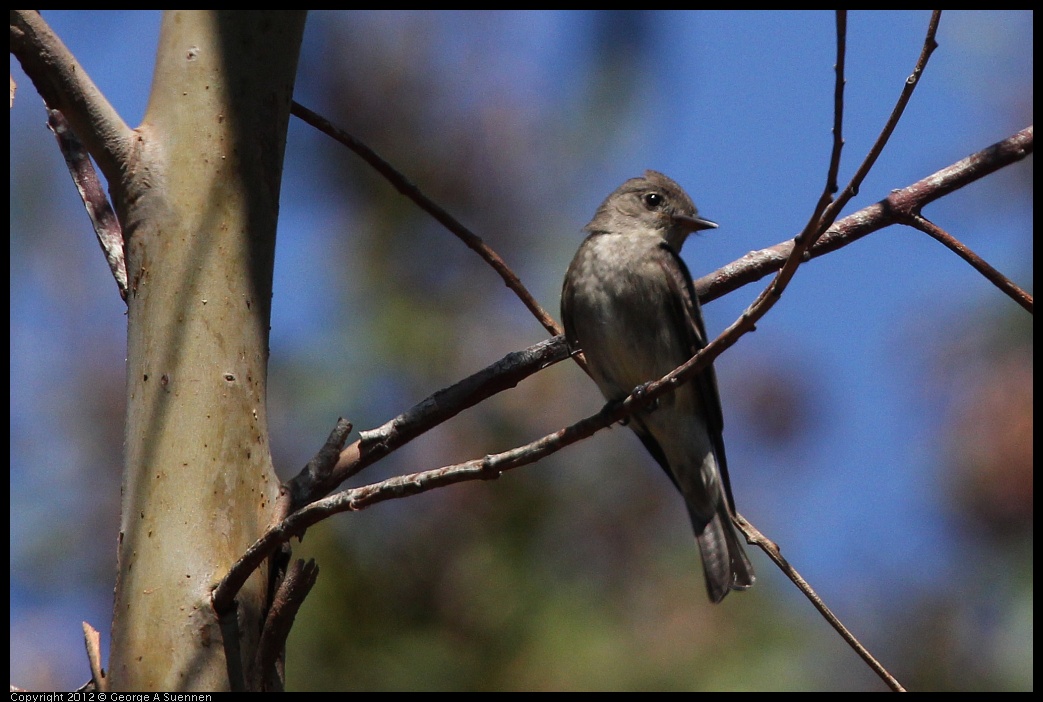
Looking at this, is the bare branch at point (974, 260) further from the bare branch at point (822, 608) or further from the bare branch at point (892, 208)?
the bare branch at point (822, 608)

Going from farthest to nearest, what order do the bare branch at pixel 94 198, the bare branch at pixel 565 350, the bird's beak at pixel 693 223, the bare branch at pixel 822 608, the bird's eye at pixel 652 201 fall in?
the bird's eye at pixel 652 201 → the bird's beak at pixel 693 223 → the bare branch at pixel 94 198 → the bare branch at pixel 565 350 → the bare branch at pixel 822 608

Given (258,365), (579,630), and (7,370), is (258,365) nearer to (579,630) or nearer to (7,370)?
(7,370)

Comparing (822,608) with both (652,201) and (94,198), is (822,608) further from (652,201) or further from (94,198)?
(652,201)

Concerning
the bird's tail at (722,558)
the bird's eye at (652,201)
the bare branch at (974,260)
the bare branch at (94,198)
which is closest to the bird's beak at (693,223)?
the bird's eye at (652,201)

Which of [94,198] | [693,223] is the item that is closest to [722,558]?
[693,223]

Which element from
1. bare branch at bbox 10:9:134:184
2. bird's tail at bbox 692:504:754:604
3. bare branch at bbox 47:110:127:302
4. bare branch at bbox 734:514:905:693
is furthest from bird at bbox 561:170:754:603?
bare branch at bbox 10:9:134:184

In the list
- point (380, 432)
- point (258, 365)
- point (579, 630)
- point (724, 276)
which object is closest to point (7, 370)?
point (258, 365)
